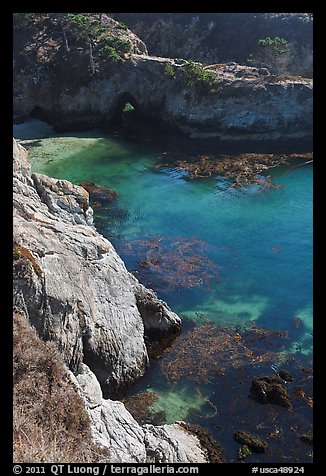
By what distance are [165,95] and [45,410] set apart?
172 ft

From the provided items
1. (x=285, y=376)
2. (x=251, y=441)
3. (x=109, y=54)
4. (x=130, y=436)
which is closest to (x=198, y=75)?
(x=109, y=54)

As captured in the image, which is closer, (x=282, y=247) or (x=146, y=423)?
(x=146, y=423)

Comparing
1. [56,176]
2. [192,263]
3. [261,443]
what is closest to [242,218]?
[192,263]

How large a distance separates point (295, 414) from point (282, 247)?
15.9 meters

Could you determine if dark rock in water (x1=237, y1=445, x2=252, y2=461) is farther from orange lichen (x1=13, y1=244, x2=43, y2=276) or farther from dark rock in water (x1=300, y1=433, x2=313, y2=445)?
orange lichen (x1=13, y1=244, x2=43, y2=276)

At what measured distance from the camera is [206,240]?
33.4 m

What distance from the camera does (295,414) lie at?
61.9ft

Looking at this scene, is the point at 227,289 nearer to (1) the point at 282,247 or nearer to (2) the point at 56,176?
(1) the point at 282,247

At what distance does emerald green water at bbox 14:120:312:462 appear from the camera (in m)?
20.3

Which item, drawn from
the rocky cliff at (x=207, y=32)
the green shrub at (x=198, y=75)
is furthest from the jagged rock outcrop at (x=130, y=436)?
the rocky cliff at (x=207, y=32)

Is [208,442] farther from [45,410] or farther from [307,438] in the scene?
[45,410]

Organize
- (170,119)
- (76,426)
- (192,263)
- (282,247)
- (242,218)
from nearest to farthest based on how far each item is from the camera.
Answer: (76,426) → (192,263) → (282,247) → (242,218) → (170,119)

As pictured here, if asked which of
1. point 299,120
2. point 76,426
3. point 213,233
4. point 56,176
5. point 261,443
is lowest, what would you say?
point 261,443

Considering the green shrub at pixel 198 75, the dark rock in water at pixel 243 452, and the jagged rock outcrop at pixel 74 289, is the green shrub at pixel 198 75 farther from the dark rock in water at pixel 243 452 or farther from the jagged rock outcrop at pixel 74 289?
the dark rock in water at pixel 243 452
